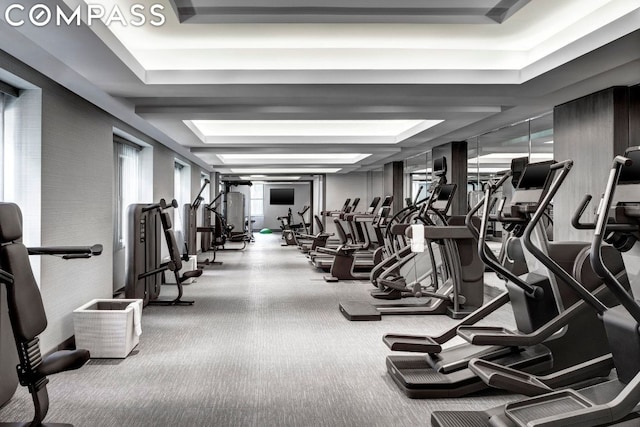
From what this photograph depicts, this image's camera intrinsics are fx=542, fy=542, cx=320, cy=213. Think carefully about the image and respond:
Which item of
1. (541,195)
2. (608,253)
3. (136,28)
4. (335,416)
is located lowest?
(335,416)

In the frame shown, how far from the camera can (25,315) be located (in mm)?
2609

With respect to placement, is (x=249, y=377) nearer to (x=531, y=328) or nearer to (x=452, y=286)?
(x=531, y=328)

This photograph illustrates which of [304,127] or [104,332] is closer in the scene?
[104,332]

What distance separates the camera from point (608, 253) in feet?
11.6

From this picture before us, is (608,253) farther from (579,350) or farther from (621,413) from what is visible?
(621,413)

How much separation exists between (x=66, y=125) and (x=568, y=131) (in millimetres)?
5131

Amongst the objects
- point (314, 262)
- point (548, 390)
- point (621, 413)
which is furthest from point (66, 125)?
point (314, 262)

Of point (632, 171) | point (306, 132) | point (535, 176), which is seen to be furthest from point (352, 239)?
point (632, 171)

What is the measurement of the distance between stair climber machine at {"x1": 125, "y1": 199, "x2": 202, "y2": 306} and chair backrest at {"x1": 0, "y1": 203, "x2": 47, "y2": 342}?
3435mm

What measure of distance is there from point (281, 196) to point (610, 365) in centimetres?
2302

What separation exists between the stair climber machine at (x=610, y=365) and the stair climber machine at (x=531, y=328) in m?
0.36

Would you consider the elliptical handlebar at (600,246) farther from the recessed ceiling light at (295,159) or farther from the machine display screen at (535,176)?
the recessed ceiling light at (295,159)

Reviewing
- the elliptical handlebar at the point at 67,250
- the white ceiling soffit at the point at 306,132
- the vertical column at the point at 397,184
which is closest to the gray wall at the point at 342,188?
the vertical column at the point at 397,184

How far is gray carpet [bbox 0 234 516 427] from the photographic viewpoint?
3.23 metres
